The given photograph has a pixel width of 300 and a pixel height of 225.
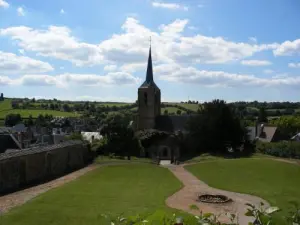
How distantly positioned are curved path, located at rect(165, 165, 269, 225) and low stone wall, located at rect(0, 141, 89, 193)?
406 inches

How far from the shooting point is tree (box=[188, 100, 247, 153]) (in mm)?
40625

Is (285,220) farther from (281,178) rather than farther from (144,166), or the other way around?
(144,166)

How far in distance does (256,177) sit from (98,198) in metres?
13.6

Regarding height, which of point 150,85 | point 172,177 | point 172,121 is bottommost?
point 172,177

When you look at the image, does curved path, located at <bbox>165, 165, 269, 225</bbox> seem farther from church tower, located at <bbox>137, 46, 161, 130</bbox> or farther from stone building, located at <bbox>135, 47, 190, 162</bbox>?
church tower, located at <bbox>137, 46, 161, 130</bbox>

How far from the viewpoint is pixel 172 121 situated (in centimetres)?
4856

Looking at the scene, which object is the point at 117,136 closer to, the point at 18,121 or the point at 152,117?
the point at 152,117

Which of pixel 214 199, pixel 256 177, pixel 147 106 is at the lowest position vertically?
pixel 256 177

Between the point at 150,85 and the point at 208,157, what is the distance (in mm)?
15472

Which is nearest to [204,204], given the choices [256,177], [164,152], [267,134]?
[256,177]

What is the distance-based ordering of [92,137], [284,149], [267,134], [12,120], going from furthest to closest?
[12,120], [267,134], [92,137], [284,149]

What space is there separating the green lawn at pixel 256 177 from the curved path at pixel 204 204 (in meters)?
0.85

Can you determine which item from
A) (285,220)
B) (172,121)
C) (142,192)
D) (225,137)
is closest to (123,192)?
(142,192)

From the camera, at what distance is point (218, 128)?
40.8 m
